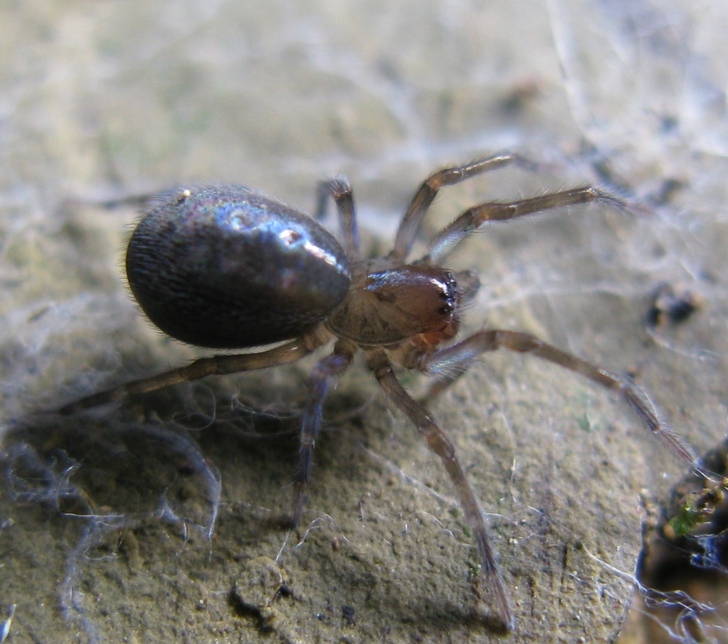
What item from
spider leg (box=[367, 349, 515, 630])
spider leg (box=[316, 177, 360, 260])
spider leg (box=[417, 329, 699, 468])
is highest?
spider leg (box=[316, 177, 360, 260])

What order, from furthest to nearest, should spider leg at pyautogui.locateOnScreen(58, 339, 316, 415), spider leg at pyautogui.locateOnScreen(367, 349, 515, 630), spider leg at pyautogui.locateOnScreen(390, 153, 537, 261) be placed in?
spider leg at pyautogui.locateOnScreen(390, 153, 537, 261) → spider leg at pyautogui.locateOnScreen(58, 339, 316, 415) → spider leg at pyautogui.locateOnScreen(367, 349, 515, 630)

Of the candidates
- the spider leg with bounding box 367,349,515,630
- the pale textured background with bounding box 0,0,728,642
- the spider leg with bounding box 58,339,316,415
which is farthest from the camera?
the spider leg with bounding box 58,339,316,415

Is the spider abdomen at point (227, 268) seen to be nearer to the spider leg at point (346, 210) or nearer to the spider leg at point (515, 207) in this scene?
the spider leg at point (346, 210)

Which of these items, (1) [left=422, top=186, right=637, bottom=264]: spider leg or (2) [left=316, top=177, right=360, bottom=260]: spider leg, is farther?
(2) [left=316, top=177, right=360, bottom=260]: spider leg

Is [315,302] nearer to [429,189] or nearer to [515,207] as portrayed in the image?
[429,189]

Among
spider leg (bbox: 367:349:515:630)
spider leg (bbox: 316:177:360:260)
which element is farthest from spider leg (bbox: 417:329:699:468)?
spider leg (bbox: 316:177:360:260)

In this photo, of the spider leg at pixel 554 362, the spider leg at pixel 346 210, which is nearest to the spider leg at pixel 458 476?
the spider leg at pixel 554 362

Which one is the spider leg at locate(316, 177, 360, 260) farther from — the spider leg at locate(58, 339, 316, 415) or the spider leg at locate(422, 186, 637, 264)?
the spider leg at locate(58, 339, 316, 415)
